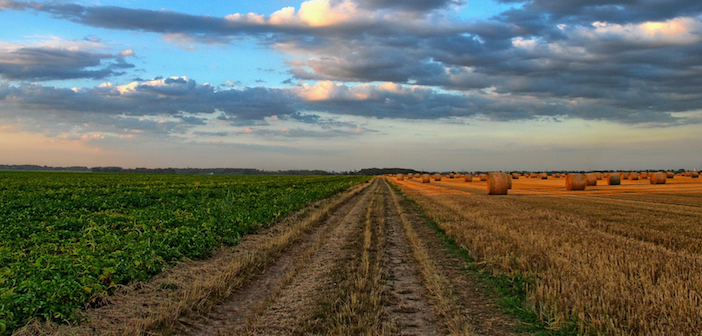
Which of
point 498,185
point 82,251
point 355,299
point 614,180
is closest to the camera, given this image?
point 355,299

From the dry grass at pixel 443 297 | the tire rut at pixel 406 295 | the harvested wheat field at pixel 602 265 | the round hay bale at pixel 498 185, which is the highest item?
the round hay bale at pixel 498 185

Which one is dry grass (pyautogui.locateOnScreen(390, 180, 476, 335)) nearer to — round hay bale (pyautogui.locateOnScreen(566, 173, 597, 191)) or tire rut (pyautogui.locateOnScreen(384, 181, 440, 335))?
tire rut (pyautogui.locateOnScreen(384, 181, 440, 335))

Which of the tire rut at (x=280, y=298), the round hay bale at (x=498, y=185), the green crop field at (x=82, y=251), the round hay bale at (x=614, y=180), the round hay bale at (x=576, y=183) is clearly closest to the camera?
the tire rut at (x=280, y=298)

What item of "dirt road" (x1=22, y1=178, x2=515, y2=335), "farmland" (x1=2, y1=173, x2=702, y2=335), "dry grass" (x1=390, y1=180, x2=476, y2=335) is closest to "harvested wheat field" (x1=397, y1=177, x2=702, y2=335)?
"farmland" (x1=2, y1=173, x2=702, y2=335)

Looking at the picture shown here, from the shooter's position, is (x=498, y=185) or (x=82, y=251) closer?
(x=82, y=251)

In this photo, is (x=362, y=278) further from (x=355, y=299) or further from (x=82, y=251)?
(x=82, y=251)

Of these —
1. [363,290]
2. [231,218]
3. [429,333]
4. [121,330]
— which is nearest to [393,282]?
[363,290]

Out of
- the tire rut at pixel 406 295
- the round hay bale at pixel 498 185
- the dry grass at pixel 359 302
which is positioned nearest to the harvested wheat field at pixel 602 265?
the tire rut at pixel 406 295

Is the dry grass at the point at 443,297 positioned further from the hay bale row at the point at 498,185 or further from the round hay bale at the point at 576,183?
the round hay bale at the point at 576,183

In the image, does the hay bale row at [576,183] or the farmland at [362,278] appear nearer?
the farmland at [362,278]

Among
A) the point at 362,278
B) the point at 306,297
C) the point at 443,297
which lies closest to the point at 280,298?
the point at 306,297

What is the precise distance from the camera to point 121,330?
6070 millimetres

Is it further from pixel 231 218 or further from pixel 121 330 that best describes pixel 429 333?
pixel 231 218

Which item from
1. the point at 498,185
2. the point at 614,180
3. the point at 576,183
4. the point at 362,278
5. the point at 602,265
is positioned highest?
the point at 614,180
